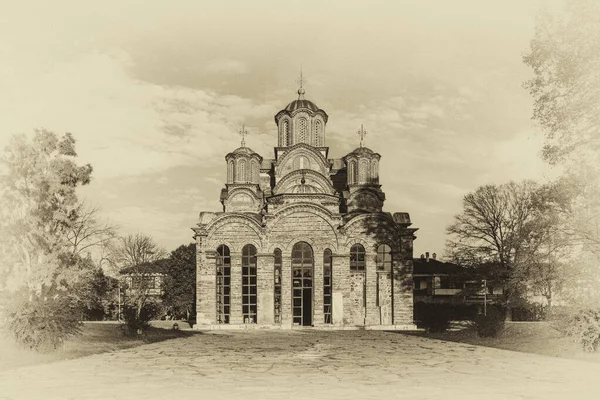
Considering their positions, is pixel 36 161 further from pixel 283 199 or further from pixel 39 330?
Result: pixel 283 199

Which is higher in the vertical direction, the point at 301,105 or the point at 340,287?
the point at 301,105

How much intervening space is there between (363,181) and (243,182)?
795cm

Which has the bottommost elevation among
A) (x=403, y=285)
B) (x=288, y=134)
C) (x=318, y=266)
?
(x=403, y=285)

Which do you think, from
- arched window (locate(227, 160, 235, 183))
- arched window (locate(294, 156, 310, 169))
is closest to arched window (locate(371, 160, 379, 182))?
arched window (locate(294, 156, 310, 169))

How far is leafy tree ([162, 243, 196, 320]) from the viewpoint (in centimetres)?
3966

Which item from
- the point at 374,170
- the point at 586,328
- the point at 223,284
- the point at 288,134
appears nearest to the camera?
the point at 586,328

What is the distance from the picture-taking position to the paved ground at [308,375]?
8.96m

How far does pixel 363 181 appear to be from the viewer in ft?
120

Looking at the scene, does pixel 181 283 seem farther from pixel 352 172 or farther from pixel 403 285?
pixel 403 285

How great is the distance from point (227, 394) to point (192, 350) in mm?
8666

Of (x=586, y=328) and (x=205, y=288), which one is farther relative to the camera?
(x=205, y=288)

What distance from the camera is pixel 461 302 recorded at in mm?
40250

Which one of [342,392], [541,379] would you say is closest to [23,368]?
[342,392]

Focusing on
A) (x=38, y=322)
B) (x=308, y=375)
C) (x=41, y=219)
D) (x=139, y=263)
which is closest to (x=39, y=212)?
(x=41, y=219)
